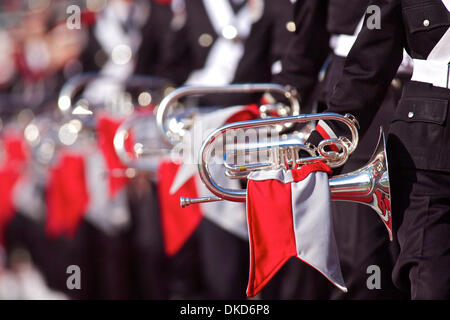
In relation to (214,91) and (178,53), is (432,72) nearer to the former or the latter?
(214,91)

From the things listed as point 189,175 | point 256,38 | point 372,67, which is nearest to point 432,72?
point 372,67

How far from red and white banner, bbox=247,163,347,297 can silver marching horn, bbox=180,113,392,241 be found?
10 centimetres

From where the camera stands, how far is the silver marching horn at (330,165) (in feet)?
7.97

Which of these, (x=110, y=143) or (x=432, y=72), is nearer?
(x=432, y=72)

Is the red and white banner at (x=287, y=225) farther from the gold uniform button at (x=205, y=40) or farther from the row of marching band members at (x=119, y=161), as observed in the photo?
the gold uniform button at (x=205, y=40)

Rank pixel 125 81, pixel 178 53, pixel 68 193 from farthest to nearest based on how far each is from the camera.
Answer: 1. pixel 178 53
2. pixel 125 81
3. pixel 68 193

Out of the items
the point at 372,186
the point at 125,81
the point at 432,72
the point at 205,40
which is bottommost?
the point at 372,186

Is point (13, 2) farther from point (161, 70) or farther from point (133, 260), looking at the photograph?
point (133, 260)

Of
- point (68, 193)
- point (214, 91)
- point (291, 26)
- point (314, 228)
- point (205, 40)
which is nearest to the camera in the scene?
point (314, 228)

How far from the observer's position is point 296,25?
341 cm

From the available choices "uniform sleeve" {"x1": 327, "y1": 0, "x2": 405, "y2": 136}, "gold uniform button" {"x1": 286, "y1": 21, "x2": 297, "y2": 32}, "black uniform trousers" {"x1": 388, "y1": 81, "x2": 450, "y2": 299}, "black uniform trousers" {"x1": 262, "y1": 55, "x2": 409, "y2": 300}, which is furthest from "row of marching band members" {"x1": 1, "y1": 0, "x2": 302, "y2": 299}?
"black uniform trousers" {"x1": 388, "y1": 81, "x2": 450, "y2": 299}

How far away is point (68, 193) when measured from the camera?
15.6 ft

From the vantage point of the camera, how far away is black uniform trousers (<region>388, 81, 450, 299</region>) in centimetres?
237

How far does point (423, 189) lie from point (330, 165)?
29 centimetres
